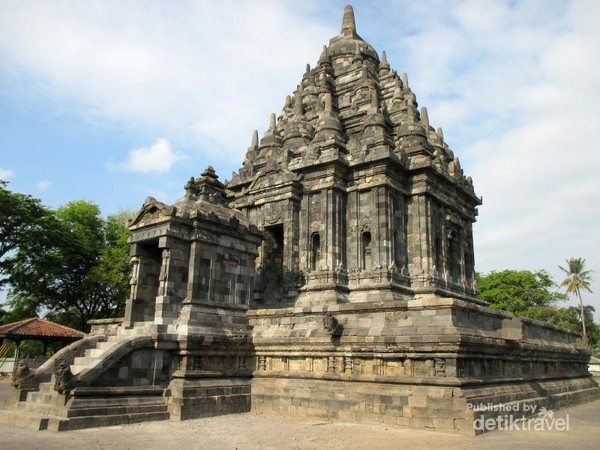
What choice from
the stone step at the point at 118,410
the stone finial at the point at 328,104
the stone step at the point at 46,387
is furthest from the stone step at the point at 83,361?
the stone finial at the point at 328,104

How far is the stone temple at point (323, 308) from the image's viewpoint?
12.8 m

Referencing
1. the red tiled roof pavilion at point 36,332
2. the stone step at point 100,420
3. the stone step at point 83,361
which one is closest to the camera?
the stone step at point 100,420

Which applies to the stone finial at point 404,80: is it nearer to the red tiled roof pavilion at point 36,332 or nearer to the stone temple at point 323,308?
the stone temple at point 323,308

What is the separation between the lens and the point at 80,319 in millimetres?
41562

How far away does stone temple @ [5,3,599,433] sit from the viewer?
41.9 ft

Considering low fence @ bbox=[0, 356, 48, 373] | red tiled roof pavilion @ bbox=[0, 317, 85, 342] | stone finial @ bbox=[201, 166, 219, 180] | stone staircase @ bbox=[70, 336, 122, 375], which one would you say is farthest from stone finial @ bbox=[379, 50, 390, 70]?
low fence @ bbox=[0, 356, 48, 373]

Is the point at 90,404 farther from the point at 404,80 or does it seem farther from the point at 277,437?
the point at 404,80

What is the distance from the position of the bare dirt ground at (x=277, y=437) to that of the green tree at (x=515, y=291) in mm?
39047

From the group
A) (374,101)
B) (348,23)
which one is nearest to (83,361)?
(374,101)

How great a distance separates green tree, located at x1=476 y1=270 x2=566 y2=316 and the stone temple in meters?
27.2

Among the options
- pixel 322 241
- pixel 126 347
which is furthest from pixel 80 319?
pixel 126 347

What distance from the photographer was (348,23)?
Answer: 30.7m

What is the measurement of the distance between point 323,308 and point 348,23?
21194 millimetres

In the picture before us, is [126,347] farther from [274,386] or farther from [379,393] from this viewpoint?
[379,393]
